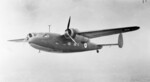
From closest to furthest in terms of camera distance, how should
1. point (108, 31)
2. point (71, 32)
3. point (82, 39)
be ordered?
point (71, 32), point (108, 31), point (82, 39)

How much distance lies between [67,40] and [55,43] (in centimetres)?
128

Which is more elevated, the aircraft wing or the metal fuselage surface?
the aircraft wing

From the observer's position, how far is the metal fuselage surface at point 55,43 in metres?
16.5

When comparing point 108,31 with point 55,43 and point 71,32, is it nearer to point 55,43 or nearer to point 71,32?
point 71,32

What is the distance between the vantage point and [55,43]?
17.4 m

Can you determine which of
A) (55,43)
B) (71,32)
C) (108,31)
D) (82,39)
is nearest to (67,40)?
(71,32)

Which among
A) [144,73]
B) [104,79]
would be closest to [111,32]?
[104,79]

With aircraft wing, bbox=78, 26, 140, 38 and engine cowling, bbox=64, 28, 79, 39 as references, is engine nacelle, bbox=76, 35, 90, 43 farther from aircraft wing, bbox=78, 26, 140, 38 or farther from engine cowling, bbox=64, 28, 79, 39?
engine cowling, bbox=64, 28, 79, 39

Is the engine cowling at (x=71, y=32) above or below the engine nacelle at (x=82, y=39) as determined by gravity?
above

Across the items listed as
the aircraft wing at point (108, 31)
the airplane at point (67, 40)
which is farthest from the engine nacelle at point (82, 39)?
the aircraft wing at point (108, 31)

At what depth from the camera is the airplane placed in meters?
16.7

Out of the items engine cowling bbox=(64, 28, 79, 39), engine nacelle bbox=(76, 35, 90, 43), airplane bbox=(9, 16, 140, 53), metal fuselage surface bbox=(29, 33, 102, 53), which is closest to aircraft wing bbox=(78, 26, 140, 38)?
airplane bbox=(9, 16, 140, 53)

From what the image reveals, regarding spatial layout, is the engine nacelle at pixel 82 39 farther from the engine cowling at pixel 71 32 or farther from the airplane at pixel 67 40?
the engine cowling at pixel 71 32

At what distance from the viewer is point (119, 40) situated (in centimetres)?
2208
